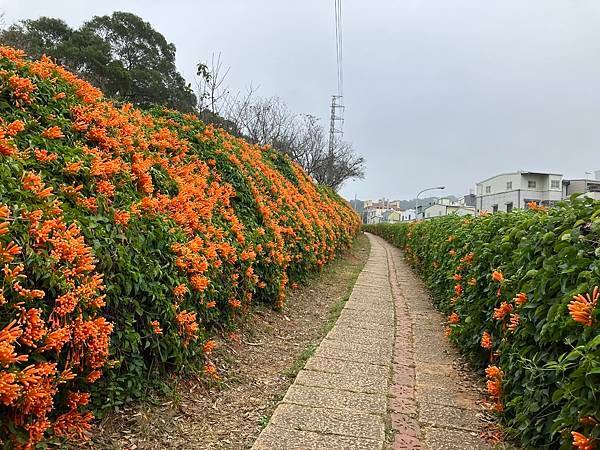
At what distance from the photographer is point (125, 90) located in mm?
22516

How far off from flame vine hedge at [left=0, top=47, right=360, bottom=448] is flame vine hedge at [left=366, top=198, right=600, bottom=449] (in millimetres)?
2081

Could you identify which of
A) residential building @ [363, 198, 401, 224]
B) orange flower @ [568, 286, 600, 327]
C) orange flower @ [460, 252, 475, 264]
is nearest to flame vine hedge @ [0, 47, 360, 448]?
orange flower @ [568, 286, 600, 327]

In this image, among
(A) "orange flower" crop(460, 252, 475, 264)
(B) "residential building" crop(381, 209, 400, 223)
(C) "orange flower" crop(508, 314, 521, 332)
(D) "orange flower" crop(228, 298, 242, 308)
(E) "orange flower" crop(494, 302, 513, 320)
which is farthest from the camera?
(B) "residential building" crop(381, 209, 400, 223)

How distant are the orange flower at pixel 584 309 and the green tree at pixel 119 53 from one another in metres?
17.3

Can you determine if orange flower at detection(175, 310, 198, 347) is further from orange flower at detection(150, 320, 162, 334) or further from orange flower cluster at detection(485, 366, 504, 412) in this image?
orange flower cluster at detection(485, 366, 504, 412)

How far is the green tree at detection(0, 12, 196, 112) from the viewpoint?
21.2 metres

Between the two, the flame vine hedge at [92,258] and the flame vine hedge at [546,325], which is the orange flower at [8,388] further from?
the flame vine hedge at [546,325]

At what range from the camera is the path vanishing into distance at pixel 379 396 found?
114 inches

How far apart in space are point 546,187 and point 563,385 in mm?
44558

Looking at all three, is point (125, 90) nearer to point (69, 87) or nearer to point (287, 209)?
point (287, 209)

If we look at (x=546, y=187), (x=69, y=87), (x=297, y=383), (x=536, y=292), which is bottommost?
(x=297, y=383)

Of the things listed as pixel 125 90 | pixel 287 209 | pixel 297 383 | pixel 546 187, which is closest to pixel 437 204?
pixel 546 187

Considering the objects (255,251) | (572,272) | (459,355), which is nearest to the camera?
(572,272)

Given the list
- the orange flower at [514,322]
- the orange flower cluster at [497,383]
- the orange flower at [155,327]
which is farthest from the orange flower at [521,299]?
the orange flower at [155,327]
